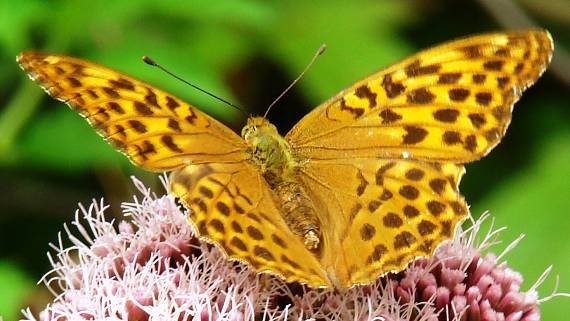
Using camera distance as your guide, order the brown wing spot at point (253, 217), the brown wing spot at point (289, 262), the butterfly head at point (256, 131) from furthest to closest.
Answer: the butterfly head at point (256, 131), the brown wing spot at point (253, 217), the brown wing spot at point (289, 262)

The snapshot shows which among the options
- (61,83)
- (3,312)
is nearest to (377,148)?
(61,83)

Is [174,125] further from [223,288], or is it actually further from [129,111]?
[223,288]

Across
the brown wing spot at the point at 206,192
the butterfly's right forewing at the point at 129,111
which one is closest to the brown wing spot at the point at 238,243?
the brown wing spot at the point at 206,192

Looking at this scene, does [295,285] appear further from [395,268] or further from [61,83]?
[61,83]

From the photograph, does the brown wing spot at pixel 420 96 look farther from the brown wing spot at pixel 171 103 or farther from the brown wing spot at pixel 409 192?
the brown wing spot at pixel 171 103

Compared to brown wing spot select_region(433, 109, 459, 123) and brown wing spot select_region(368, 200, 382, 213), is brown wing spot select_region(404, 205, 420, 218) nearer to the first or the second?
brown wing spot select_region(368, 200, 382, 213)

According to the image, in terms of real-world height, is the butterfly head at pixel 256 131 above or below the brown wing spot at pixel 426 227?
above

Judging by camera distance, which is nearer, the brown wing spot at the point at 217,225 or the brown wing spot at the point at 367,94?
the brown wing spot at the point at 217,225

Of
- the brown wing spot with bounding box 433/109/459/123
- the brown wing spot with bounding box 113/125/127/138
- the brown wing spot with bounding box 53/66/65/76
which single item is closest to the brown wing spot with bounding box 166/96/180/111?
the brown wing spot with bounding box 113/125/127/138
